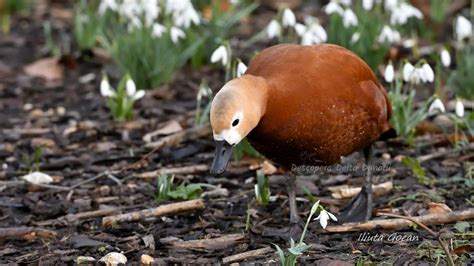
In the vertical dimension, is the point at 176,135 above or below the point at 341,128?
below

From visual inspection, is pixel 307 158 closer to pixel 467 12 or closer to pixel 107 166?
pixel 107 166

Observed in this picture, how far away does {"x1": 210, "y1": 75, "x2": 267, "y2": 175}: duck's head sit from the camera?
11.5 ft

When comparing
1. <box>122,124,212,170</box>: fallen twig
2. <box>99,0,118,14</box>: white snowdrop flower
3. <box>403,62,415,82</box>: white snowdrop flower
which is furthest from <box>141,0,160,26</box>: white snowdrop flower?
<box>403,62,415,82</box>: white snowdrop flower

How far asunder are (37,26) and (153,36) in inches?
86.7

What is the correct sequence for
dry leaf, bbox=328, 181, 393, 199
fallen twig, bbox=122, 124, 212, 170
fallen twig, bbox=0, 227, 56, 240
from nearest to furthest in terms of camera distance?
fallen twig, bbox=0, 227, 56, 240, dry leaf, bbox=328, 181, 393, 199, fallen twig, bbox=122, 124, 212, 170

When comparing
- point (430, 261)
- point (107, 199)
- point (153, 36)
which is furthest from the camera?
point (153, 36)

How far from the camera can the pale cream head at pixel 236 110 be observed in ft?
11.5

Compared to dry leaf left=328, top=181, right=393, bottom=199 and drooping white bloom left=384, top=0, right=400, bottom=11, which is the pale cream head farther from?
drooping white bloom left=384, top=0, right=400, bottom=11

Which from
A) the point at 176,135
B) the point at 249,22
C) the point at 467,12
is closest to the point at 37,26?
the point at 249,22

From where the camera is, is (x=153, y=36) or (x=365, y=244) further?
(x=153, y=36)

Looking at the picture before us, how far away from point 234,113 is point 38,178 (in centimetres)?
187

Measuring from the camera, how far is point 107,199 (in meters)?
4.79

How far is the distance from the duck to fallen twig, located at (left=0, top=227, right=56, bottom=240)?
1.03m

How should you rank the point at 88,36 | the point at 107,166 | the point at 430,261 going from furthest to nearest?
the point at 88,36
the point at 107,166
the point at 430,261
